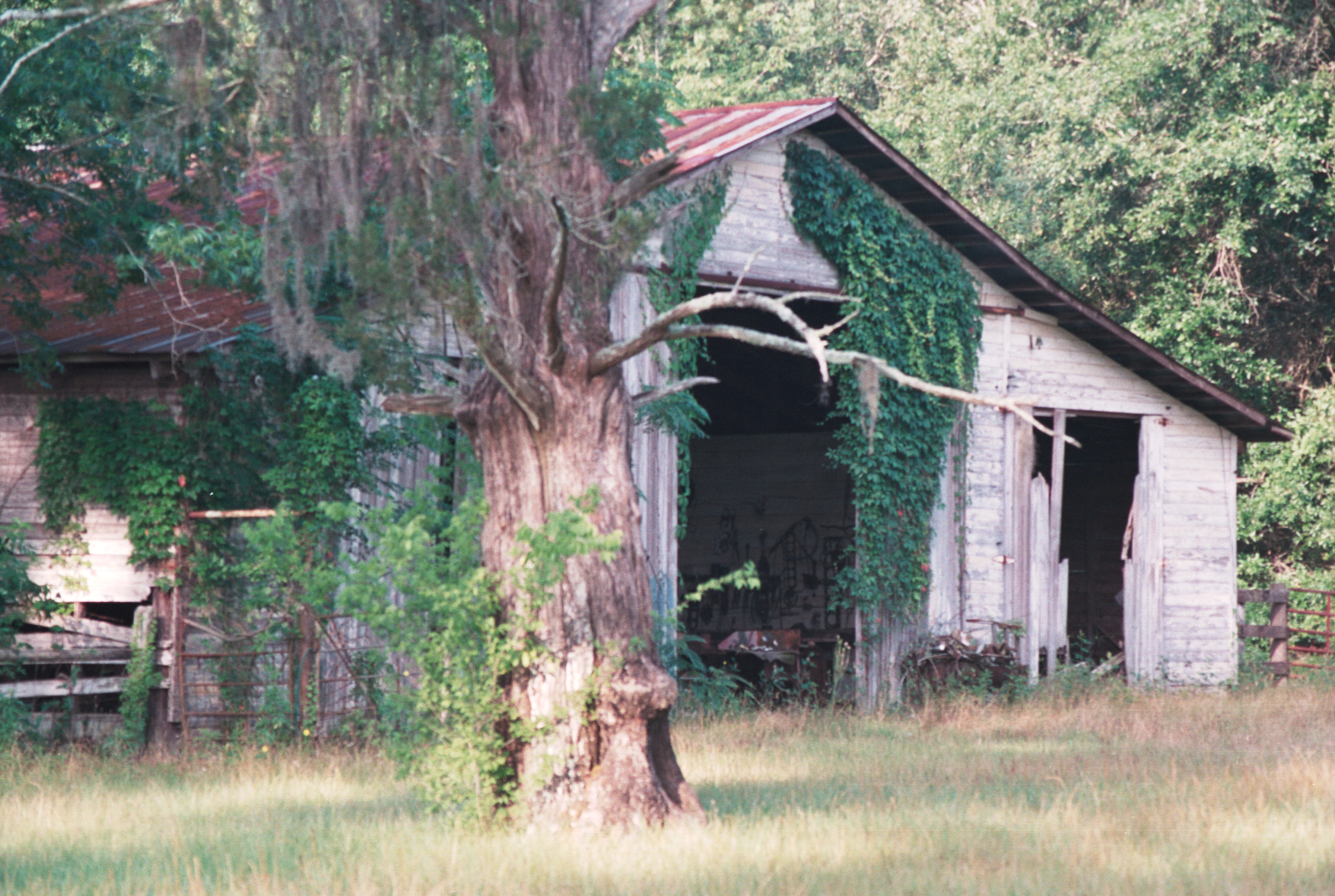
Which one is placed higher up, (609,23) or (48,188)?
(609,23)

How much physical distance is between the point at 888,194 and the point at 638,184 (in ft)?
27.0

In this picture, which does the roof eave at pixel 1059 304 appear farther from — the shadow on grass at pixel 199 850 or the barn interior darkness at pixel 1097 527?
the shadow on grass at pixel 199 850

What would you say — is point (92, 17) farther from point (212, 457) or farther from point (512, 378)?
point (512, 378)

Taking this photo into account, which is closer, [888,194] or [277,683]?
[277,683]

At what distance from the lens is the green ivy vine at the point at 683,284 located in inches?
574

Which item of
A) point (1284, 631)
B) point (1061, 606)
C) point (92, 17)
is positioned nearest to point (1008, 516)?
point (1061, 606)

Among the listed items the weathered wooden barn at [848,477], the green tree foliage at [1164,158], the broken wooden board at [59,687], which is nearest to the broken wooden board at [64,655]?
the broken wooden board at [59,687]

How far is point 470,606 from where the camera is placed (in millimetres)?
8266

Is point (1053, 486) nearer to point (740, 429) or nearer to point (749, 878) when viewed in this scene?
point (740, 429)

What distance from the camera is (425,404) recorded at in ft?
29.9

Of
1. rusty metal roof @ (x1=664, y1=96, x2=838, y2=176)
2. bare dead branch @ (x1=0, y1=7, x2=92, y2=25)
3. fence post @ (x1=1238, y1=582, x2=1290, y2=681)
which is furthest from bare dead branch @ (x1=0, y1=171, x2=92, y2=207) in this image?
fence post @ (x1=1238, y1=582, x2=1290, y2=681)

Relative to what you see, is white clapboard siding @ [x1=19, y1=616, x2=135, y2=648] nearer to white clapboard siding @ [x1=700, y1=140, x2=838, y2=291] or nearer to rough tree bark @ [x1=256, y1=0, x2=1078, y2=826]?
rough tree bark @ [x1=256, y1=0, x2=1078, y2=826]

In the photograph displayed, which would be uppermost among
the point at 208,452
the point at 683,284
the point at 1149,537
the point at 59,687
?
the point at 683,284

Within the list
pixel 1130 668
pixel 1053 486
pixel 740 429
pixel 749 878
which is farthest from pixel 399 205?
pixel 740 429
